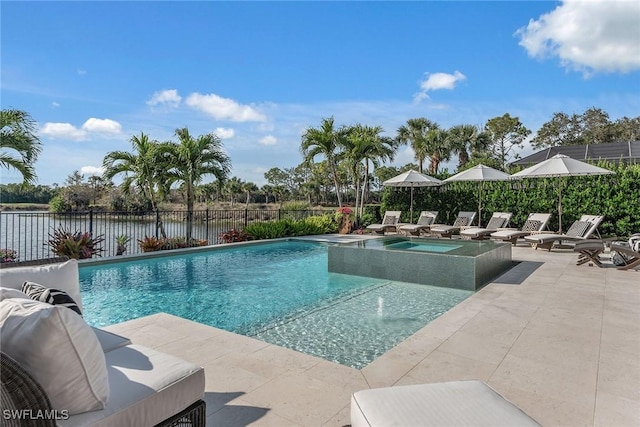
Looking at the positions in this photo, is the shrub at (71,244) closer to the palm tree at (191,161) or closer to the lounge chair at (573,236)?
the palm tree at (191,161)

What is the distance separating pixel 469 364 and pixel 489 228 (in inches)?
382

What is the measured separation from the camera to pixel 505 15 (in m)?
9.02

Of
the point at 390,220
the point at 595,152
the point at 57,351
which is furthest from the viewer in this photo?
the point at 595,152

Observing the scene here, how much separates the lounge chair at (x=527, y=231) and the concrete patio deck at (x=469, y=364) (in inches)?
220

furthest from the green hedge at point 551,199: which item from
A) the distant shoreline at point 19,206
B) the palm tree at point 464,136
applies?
the distant shoreline at point 19,206

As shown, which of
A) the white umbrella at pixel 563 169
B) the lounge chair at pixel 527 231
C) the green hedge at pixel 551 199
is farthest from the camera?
the green hedge at pixel 551 199

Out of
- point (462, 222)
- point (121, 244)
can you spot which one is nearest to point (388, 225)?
point (462, 222)

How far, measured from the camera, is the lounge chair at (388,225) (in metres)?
13.5

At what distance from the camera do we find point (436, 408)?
1.61m

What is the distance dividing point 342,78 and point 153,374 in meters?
12.1

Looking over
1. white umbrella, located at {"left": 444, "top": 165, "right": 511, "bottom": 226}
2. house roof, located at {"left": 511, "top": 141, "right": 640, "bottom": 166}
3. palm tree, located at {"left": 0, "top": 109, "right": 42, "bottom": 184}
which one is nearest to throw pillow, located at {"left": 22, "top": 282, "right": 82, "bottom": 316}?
palm tree, located at {"left": 0, "top": 109, "right": 42, "bottom": 184}

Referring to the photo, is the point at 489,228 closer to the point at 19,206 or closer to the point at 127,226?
the point at 127,226

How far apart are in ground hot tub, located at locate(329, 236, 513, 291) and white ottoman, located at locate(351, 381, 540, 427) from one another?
4.66m

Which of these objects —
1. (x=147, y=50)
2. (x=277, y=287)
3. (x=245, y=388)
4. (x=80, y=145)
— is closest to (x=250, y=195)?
(x=80, y=145)
